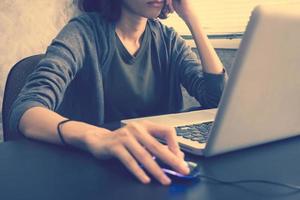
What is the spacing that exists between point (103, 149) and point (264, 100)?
0.82 ft

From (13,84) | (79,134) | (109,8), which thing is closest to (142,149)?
(79,134)

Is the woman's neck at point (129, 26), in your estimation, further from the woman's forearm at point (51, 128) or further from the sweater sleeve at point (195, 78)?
the woman's forearm at point (51, 128)

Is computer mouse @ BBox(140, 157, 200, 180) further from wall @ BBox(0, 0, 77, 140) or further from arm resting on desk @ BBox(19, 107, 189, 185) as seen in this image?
wall @ BBox(0, 0, 77, 140)

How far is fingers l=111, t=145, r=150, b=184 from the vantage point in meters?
0.51

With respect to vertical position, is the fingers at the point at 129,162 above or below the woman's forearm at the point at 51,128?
above

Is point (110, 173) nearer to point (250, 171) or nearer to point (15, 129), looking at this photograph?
point (250, 171)

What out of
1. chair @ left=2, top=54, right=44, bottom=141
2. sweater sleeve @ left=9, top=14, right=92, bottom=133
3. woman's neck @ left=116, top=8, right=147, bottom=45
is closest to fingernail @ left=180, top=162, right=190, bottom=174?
sweater sleeve @ left=9, top=14, right=92, bottom=133

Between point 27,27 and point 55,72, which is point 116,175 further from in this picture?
point 27,27

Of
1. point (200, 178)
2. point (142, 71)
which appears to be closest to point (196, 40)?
point (142, 71)

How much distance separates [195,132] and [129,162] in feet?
0.60

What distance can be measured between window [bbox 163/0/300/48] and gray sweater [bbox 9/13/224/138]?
36 centimetres

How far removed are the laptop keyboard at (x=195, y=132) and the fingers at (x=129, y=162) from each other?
0.15m

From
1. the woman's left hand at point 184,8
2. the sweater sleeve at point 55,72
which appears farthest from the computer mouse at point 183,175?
the woman's left hand at point 184,8

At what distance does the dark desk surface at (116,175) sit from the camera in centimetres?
47
